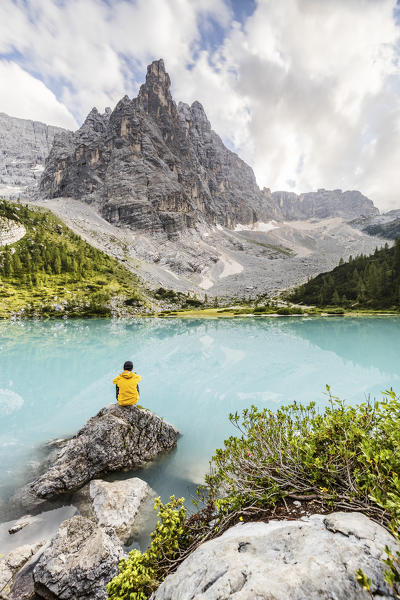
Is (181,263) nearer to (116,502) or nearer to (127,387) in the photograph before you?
(127,387)

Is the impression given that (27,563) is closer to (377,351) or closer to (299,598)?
(299,598)

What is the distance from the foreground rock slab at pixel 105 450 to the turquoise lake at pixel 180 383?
694 mm

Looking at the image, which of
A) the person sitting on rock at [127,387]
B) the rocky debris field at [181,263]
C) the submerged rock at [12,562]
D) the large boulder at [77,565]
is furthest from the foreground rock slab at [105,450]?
the rocky debris field at [181,263]

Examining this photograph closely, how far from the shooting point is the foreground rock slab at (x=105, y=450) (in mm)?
8188

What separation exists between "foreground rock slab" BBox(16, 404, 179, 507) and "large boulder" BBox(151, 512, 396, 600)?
6284 millimetres

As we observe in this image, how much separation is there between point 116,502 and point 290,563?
6.44m

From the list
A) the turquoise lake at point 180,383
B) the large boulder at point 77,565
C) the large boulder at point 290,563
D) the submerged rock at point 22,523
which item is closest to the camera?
the large boulder at point 290,563

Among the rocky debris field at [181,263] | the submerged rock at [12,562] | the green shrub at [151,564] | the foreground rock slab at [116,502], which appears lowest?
the foreground rock slab at [116,502]

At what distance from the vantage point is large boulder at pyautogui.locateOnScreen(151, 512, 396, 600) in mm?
2324

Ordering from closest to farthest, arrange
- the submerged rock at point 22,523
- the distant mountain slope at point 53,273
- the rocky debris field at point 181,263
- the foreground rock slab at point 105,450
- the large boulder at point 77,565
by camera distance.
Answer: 1. the large boulder at point 77,565
2. the submerged rock at point 22,523
3. the foreground rock slab at point 105,450
4. the distant mountain slope at point 53,273
5. the rocky debris field at point 181,263

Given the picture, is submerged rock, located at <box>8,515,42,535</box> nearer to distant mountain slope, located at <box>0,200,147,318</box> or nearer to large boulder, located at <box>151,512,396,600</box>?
large boulder, located at <box>151,512,396,600</box>

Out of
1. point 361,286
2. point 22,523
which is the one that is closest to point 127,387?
point 22,523

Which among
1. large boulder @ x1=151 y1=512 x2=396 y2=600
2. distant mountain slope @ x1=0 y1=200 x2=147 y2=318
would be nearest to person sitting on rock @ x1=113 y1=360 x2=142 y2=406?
large boulder @ x1=151 y1=512 x2=396 y2=600

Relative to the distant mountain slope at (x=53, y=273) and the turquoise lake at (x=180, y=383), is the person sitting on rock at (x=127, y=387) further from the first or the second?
the distant mountain slope at (x=53, y=273)
